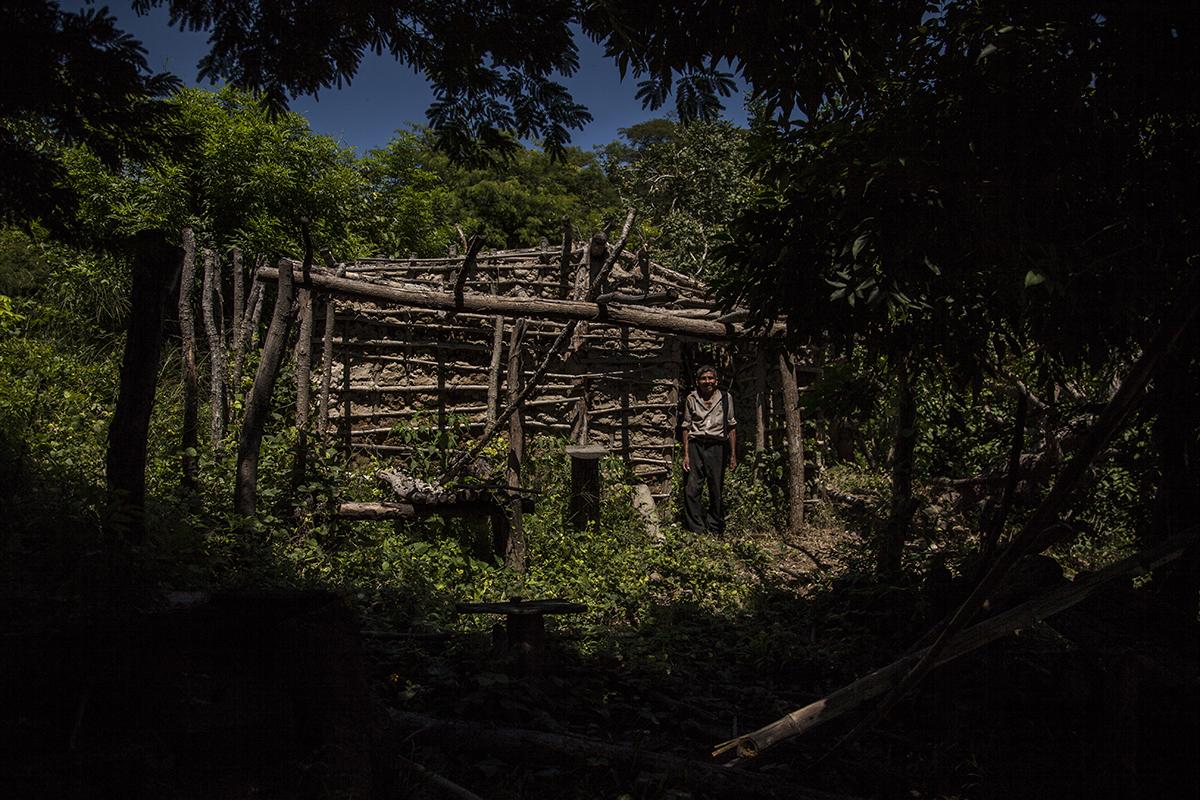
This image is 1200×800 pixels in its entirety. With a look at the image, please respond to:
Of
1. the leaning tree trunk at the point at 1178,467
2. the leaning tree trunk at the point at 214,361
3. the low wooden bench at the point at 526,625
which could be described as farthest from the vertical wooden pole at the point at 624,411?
the leaning tree trunk at the point at 1178,467

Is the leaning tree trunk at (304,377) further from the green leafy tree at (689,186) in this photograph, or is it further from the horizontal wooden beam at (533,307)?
the green leafy tree at (689,186)

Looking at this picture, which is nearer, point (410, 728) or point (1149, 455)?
point (410, 728)

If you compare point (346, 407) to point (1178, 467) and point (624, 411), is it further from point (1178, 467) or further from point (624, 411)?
point (1178, 467)

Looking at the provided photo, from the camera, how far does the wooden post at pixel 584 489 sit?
784 cm

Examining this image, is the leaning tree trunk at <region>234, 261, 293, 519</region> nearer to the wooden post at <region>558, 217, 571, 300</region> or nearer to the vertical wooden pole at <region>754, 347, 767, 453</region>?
the wooden post at <region>558, 217, 571, 300</region>

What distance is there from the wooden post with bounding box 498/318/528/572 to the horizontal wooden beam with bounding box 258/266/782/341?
1.14 m

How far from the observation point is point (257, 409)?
6.26 meters

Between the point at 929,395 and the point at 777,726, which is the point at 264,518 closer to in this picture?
the point at 777,726

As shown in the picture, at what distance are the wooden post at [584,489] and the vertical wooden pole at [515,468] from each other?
0.68 m

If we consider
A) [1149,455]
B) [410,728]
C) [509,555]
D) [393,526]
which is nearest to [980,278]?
[1149,455]

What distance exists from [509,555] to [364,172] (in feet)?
37.9

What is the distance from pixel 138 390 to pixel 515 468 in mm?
4161

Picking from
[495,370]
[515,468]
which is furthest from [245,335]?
[515,468]

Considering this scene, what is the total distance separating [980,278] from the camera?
3564 mm
